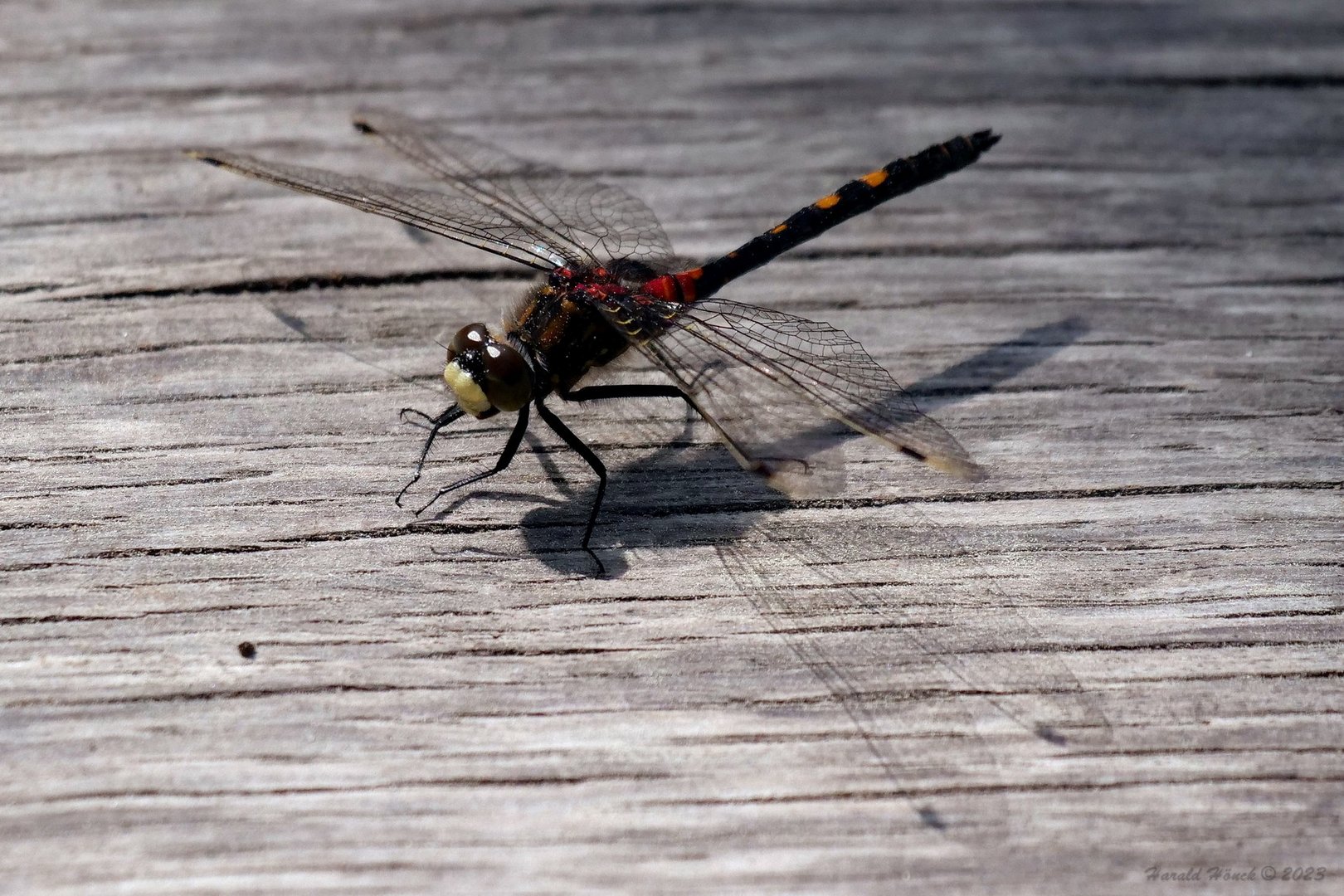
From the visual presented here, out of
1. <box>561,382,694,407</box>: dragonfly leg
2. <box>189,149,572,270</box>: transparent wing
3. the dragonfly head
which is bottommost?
<box>561,382,694,407</box>: dragonfly leg

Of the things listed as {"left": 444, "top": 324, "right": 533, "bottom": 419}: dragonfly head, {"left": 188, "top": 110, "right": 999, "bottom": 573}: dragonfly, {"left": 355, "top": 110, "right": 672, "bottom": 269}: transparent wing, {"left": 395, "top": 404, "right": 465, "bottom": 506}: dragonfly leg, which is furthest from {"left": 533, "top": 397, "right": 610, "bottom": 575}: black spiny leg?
{"left": 355, "top": 110, "right": 672, "bottom": 269}: transparent wing

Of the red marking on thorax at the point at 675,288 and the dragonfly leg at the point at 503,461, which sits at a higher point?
the red marking on thorax at the point at 675,288

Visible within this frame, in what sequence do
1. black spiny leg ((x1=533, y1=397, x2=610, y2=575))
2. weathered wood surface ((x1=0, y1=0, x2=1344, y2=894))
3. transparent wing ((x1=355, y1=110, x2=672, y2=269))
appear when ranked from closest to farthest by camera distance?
weathered wood surface ((x1=0, y1=0, x2=1344, y2=894)) < black spiny leg ((x1=533, y1=397, x2=610, y2=575)) < transparent wing ((x1=355, y1=110, x2=672, y2=269))

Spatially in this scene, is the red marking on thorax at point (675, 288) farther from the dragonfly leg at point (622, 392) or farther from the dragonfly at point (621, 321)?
the dragonfly leg at point (622, 392)

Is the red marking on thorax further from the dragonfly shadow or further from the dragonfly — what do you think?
the dragonfly shadow

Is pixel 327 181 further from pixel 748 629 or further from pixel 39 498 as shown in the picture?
pixel 748 629

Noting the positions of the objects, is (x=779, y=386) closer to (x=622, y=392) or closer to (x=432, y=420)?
(x=622, y=392)

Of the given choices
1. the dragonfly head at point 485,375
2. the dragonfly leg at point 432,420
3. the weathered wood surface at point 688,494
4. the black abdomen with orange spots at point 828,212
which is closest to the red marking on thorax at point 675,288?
the black abdomen with orange spots at point 828,212
